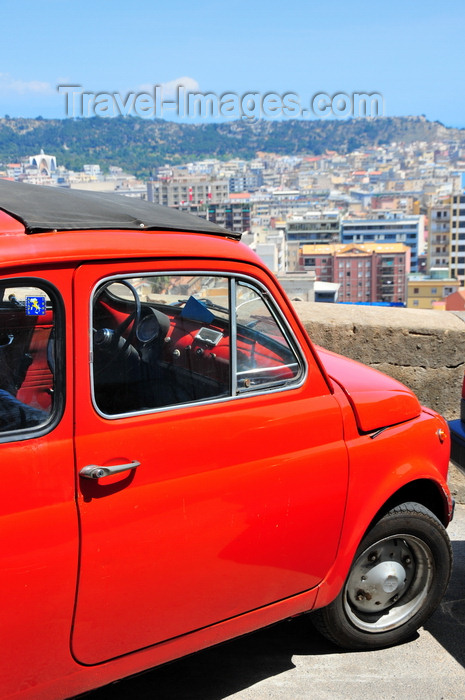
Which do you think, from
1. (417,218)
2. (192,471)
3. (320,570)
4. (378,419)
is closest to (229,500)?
(192,471)

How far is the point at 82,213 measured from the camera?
2395 millimetres

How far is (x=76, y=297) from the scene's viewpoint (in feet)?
6.98

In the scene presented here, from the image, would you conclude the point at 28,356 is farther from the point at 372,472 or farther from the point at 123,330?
the point at 372,472

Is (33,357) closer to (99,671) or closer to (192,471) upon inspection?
(192,471)

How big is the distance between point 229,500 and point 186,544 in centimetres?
20

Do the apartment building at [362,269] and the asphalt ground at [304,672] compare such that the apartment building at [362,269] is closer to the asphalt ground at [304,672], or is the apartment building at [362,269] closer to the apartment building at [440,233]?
the apartment building at [440,233]

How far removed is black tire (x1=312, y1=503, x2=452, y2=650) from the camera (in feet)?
9.83

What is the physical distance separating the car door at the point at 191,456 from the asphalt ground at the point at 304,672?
0.42 meters

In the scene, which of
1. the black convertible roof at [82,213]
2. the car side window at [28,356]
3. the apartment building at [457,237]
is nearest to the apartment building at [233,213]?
the apartment building at [457,237]

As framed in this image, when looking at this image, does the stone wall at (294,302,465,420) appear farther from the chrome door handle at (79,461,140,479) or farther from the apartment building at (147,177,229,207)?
A: the apartment building at (147,177,229,207)

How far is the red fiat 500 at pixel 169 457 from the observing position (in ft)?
6.82

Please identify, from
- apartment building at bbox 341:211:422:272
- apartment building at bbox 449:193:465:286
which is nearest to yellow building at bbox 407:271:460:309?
apartment building at bbox 449:193:465:286

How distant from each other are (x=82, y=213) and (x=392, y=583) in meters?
1.89

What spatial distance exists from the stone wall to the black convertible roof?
6.77ft
